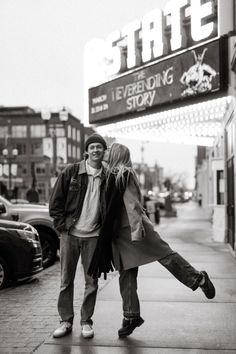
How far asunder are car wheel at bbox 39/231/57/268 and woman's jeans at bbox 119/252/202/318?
663 centimetres

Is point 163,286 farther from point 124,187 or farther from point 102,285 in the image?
point 124,187

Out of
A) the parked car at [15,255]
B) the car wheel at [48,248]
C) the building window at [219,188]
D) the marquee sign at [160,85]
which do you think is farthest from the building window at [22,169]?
the parked car at [15,255]

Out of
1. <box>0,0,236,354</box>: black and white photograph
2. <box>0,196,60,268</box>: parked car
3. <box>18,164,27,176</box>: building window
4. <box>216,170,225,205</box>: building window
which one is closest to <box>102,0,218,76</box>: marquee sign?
<box>0,0,236,354</box>: black and white photograph

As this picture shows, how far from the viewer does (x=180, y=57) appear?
13039 millimetres

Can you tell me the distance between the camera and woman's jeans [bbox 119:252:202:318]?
18.1 feet

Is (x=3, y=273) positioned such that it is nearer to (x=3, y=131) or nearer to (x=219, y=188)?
(x=219, y=188)

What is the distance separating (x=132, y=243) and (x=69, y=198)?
2.45ft

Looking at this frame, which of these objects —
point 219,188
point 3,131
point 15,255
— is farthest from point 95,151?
point 3,131

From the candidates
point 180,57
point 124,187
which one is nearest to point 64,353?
point 124,187

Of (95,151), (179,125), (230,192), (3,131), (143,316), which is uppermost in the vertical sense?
(3,131)

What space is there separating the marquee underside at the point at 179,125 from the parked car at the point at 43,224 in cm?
401

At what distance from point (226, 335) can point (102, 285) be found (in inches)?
137

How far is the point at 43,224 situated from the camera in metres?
12.4

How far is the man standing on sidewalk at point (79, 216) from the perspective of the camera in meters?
5.51
